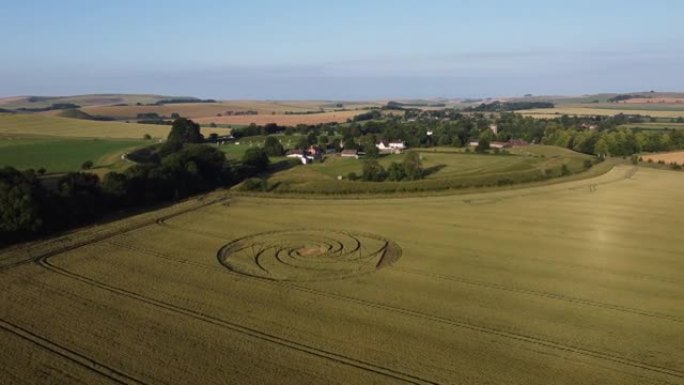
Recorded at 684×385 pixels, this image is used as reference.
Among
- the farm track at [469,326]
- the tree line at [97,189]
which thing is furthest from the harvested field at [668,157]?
the farm track at [469,326]

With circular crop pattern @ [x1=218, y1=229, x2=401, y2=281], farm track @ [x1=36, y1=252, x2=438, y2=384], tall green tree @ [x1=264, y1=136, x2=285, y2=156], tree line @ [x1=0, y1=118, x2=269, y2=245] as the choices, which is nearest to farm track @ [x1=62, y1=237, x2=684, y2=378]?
farm track @ [x1=36, y1=252, x2=438, y2=384]

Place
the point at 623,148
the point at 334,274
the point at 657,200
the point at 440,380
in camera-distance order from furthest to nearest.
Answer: the point at 623,148 < the point at 657,200 < the point at 334,274 < the point at 440,380

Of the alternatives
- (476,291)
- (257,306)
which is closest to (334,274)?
(257,306)

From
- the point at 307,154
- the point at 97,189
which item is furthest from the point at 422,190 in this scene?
the point at 307,154

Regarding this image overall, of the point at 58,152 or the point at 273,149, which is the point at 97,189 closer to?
the point at 58,152

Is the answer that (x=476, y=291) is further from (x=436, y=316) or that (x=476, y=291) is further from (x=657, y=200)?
(x=657, y=200)

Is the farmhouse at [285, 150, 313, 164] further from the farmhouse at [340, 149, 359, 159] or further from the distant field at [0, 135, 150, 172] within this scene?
the distant field at [0, 135, 150, 172]
